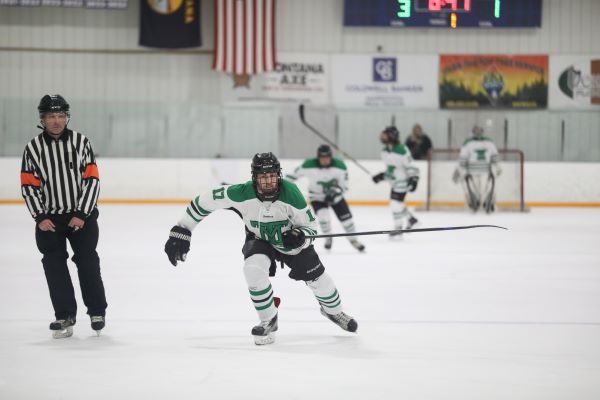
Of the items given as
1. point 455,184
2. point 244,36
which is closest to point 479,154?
point 455,184

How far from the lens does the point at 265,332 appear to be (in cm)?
442

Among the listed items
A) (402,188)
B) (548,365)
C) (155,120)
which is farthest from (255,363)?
(155,120)

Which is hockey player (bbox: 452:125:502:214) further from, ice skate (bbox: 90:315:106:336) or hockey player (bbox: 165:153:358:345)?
ice skate (bbox: 90:315:106:336)

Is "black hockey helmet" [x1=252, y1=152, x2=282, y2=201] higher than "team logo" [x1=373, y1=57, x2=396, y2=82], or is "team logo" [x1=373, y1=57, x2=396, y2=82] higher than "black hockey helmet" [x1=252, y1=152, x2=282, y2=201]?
"team logo" [x1=373, y1=57, x2=396, y2=82]

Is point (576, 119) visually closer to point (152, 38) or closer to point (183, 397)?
point (152, 38)

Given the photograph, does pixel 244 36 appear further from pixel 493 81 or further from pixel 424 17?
pixel 493 81

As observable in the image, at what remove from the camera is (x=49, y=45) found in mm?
16578

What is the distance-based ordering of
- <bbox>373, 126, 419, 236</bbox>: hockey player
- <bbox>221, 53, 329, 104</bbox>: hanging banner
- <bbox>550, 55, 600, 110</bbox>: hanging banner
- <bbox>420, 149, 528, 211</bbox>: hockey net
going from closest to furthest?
<bbox>373, 126, 419, 236</bbox>: hockey player, <bbox>420, 149, 528, 211</bbox>: hockey net, <bbox>221, 53, 329, 104</bbox>: hanging banner, <bbox>550, 55, 600, 110</bbox>: hanging banner

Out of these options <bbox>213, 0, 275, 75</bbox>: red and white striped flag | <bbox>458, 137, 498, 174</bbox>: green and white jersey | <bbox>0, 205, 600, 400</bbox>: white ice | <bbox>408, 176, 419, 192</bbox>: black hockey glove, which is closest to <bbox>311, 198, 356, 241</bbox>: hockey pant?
<bbox>0, 205, 600, 400</bbox>: white ice

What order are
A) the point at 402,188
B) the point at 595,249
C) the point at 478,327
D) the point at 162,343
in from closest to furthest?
the point at 162,343 → the point at 478,327 → the point at 595,249 → the point at 402,188

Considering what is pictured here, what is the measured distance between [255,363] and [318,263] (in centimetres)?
70

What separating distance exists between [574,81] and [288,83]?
484 centimetres

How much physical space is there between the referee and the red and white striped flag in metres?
11.8

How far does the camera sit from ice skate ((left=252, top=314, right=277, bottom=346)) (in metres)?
4.40
